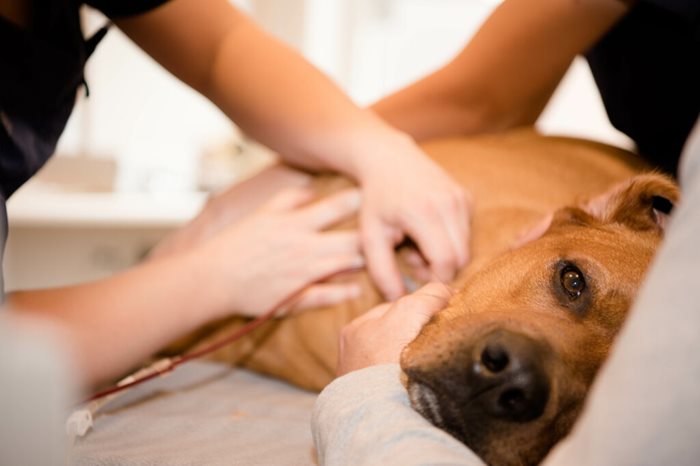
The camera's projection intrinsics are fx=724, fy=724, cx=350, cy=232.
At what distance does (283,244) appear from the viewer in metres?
1.42

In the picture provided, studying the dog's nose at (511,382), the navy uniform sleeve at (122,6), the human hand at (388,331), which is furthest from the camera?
the navy uniform sleeve at (122,6)

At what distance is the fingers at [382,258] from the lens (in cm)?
137

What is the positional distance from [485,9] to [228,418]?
3859 mm

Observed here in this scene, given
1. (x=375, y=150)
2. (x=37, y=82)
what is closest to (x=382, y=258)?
(x=375, y=150)

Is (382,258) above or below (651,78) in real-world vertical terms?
below

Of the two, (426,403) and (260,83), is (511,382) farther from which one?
(260,83)

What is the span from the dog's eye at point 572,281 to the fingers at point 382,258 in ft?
1.17

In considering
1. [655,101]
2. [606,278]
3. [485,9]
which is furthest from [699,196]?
[485,9]

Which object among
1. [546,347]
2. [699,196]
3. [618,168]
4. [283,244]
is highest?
[699,196]

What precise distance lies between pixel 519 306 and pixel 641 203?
382 mm

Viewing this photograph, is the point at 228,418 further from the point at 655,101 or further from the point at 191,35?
the point at 655,101

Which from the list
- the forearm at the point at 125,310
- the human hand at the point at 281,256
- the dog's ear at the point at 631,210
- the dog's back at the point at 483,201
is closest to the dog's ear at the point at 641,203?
the dog's ear at the point at 631,210

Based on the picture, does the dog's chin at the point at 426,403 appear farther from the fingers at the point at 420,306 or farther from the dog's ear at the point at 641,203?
the dog's ear at the point at 641,203

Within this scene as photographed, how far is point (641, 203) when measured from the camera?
127 centimetres
